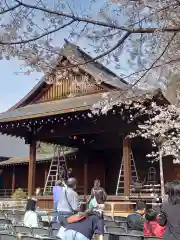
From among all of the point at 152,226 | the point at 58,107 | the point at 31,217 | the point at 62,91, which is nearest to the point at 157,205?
the point at 31,217

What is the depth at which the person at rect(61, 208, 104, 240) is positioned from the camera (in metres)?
4.00

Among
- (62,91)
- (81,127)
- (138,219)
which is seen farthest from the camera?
(62,91)

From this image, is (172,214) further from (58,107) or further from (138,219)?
(58,107)

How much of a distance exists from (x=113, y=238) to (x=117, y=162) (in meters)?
12.7

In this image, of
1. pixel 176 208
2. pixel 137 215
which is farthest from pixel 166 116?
pixel 176 208

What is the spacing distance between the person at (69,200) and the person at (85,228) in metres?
2.26

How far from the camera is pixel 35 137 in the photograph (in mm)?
15156

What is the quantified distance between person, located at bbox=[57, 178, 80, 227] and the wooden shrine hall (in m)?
3.62

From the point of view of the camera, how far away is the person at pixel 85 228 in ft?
13.1

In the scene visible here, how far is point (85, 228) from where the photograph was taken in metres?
4.04

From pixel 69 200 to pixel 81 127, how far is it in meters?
7.60

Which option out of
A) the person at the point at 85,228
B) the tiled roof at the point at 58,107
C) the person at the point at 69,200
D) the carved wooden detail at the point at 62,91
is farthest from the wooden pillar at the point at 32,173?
the person at the point at 85,228

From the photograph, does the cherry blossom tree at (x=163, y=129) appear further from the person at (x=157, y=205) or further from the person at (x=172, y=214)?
the person at (x=172, y=214)

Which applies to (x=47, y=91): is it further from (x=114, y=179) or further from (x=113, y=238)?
(x=113, y=238)
